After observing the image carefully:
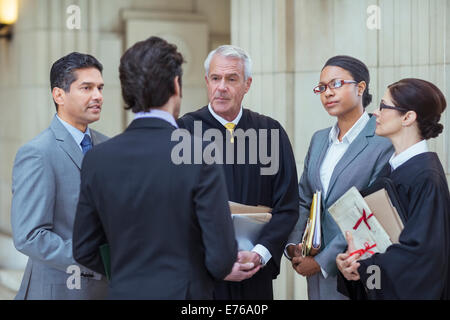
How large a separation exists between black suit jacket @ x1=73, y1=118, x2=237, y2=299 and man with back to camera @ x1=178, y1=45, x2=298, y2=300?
2.70ft

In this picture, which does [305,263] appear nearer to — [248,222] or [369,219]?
[248,222]

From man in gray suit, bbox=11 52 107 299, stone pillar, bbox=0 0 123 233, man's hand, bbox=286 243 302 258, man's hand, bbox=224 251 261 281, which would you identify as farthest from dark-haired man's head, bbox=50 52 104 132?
stone pillar, bbox=0 0 123 233

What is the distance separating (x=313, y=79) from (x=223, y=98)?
7.22 ft

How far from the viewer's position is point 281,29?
6.08 m

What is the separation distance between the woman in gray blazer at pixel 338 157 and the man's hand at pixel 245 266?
1.17ft

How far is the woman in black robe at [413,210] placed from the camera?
3307 millimetres

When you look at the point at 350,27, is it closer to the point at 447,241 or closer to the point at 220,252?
the point at 447,241

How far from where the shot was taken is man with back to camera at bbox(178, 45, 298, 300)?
150 inches

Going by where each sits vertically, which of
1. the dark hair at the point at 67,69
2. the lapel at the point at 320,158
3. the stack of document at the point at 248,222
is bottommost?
the stack of document at the point at 248,222

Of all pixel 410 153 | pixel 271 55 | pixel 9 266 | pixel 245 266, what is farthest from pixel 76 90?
pixel 9 266

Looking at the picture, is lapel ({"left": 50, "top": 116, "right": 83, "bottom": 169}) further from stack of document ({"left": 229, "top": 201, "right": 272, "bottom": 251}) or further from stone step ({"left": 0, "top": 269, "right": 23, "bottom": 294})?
stone step ({"left": 0, "top": 269, "right": 23, "bottom": 294})

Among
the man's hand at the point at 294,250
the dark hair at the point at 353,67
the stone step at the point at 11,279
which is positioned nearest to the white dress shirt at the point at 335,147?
the dark hair at the point at 353,67

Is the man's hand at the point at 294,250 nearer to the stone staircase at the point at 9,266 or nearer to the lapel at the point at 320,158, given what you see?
the lapel at the point at 320,158

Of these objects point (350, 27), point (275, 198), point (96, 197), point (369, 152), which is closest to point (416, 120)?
point (369, 152)
